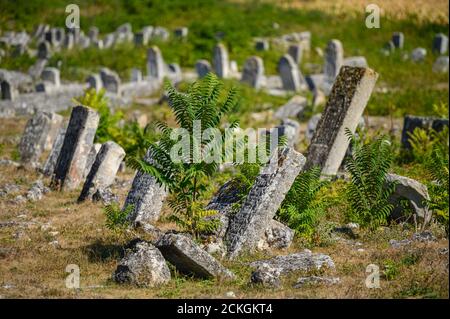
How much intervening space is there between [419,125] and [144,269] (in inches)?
361

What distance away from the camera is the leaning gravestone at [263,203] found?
10.5 meters

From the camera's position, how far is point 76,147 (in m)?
15.0

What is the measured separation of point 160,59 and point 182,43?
481 centimetres

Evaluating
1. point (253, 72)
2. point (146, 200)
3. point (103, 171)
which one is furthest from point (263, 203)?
point (253, 72)

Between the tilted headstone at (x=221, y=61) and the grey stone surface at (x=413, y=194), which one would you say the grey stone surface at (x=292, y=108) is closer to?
the tilted headstone at (x=221, y=61)

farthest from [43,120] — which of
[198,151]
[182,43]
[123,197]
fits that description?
[182,43]

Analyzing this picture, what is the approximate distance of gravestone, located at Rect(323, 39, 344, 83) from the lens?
28.7m

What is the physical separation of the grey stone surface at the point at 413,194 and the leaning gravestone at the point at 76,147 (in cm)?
553

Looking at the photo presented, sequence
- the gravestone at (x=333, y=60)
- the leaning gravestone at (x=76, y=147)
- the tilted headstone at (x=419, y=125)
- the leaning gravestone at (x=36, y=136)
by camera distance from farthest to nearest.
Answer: the gravestone at (x=333, y=60) < the leaning gravestone at (x=36, y=136) < the tilted headstone at (x=419, y=125) < the leaning gravestone at (x=76, y=147)

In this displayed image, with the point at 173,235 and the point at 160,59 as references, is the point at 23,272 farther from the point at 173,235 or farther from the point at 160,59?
the point at 160,59

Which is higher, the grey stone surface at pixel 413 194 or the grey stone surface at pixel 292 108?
the grey stone surface at pixel 413 194

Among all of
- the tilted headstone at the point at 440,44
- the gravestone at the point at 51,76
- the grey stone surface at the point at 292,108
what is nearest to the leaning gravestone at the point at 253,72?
the grey stone surface at the point at 292,108

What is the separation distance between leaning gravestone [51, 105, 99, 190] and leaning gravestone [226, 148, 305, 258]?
5.13 m
